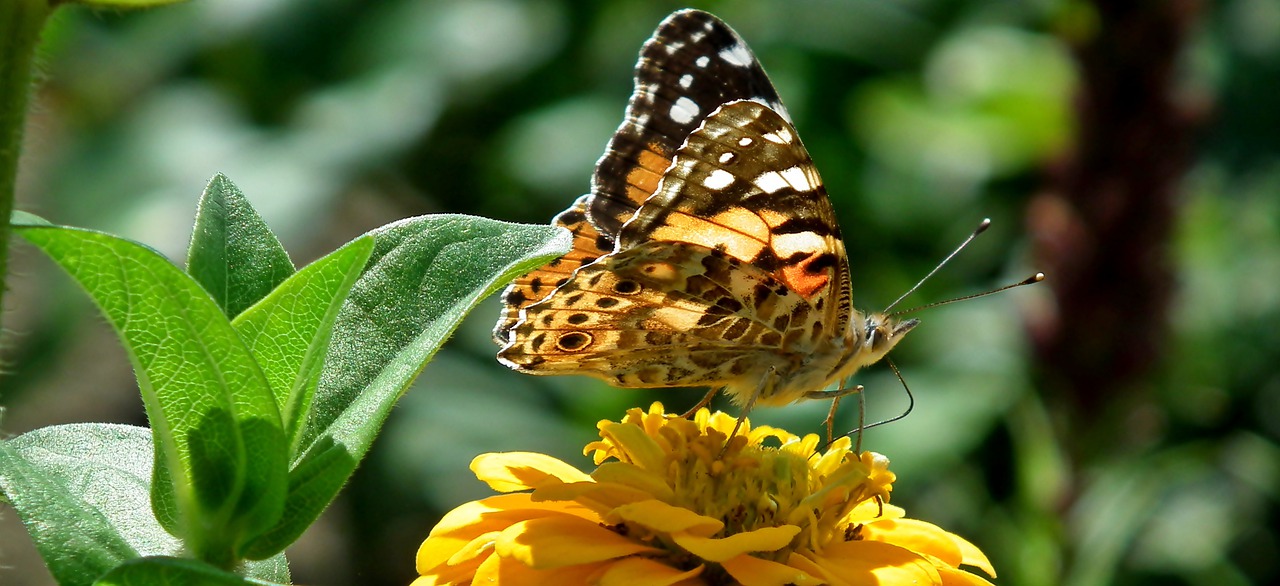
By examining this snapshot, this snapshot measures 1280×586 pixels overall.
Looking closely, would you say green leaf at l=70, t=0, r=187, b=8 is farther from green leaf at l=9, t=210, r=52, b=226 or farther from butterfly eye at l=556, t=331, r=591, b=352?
butterfly eye at l=556, t=331, r=591, b=352

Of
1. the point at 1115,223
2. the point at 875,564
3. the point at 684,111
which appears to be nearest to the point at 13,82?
the point at 875,564

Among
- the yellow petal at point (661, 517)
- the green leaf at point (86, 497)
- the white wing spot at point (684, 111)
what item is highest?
the white wing spot at point (684, 111)

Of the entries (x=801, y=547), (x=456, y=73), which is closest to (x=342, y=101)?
(x=456, y=73)

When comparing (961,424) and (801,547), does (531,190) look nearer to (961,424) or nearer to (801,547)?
(961,424)

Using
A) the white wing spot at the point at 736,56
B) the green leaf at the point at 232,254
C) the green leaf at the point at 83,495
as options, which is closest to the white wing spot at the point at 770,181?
the white wing spot at the point at 736,56

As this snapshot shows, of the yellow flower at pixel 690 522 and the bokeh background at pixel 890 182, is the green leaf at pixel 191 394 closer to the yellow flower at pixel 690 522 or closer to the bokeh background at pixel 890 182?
the yellow flower at pixel 690 522

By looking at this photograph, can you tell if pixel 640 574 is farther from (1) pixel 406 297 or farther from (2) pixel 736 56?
(2) pixel 736 56
